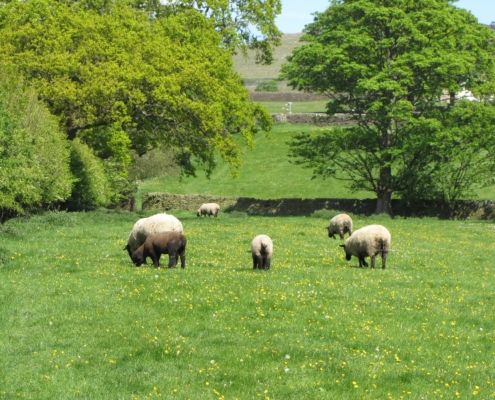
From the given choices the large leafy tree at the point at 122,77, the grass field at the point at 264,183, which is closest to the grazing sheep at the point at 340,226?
the large leafy tree at the point at 122,77

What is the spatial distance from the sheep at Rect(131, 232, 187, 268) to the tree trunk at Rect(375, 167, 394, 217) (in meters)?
33.6

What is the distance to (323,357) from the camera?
14062mm

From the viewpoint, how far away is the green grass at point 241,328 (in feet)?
41.9

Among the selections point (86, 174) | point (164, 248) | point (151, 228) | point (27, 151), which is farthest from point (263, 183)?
point (164, 248)

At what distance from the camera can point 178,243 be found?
22891mm

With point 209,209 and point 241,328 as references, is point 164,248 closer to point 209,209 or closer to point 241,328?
point 241,328

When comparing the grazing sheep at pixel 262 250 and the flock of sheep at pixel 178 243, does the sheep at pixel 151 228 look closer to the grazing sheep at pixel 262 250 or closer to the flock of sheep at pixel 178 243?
the flock of sheep at pixel 178 243

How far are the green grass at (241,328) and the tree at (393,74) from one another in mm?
25869

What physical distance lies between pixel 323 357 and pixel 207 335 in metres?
2.73

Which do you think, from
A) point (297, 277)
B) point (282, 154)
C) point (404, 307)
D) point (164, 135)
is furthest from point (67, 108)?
point (282, 154)

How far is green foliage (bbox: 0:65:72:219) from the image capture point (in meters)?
33.4

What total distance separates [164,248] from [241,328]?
7723 millimetres

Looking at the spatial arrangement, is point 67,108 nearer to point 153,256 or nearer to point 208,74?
point 208,74

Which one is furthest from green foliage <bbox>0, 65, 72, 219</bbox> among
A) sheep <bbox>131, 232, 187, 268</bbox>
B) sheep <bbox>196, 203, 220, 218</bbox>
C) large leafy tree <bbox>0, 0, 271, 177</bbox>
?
sheep <bbox>196, 203, 220, 218</bbox>
